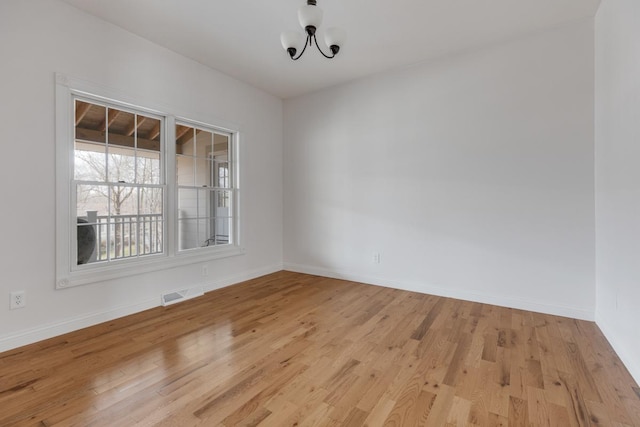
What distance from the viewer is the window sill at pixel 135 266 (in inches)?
→ 104

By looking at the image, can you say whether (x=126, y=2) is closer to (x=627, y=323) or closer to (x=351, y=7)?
(x=351, y=7)

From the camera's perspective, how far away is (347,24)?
2900 mm

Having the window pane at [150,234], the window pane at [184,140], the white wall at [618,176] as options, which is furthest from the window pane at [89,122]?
the white wall at [618,176]

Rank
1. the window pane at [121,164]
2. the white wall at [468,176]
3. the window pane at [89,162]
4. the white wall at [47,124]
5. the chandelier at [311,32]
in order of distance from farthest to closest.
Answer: the window pane at [121,164] → the white wall at [468,176] → the window pane at [89,162] → the white wall at [47,124] → the chandelier at [311,32]

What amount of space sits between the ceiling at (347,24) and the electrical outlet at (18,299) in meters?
2.49

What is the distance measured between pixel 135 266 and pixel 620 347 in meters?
4.25

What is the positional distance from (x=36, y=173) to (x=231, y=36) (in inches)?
85.7

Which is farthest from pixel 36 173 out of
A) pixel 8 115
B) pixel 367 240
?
pixel 367 240

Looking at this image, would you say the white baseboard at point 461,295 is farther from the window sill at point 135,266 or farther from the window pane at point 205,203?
the window pane at point 205,203

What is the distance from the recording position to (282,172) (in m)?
5.02

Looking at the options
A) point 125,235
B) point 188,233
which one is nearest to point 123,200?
point 125,235

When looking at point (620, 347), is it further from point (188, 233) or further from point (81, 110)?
point (81, 110)

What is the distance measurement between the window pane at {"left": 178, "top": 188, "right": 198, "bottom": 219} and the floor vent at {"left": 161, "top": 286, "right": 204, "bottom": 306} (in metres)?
0.90

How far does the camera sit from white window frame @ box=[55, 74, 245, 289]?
101 inches
